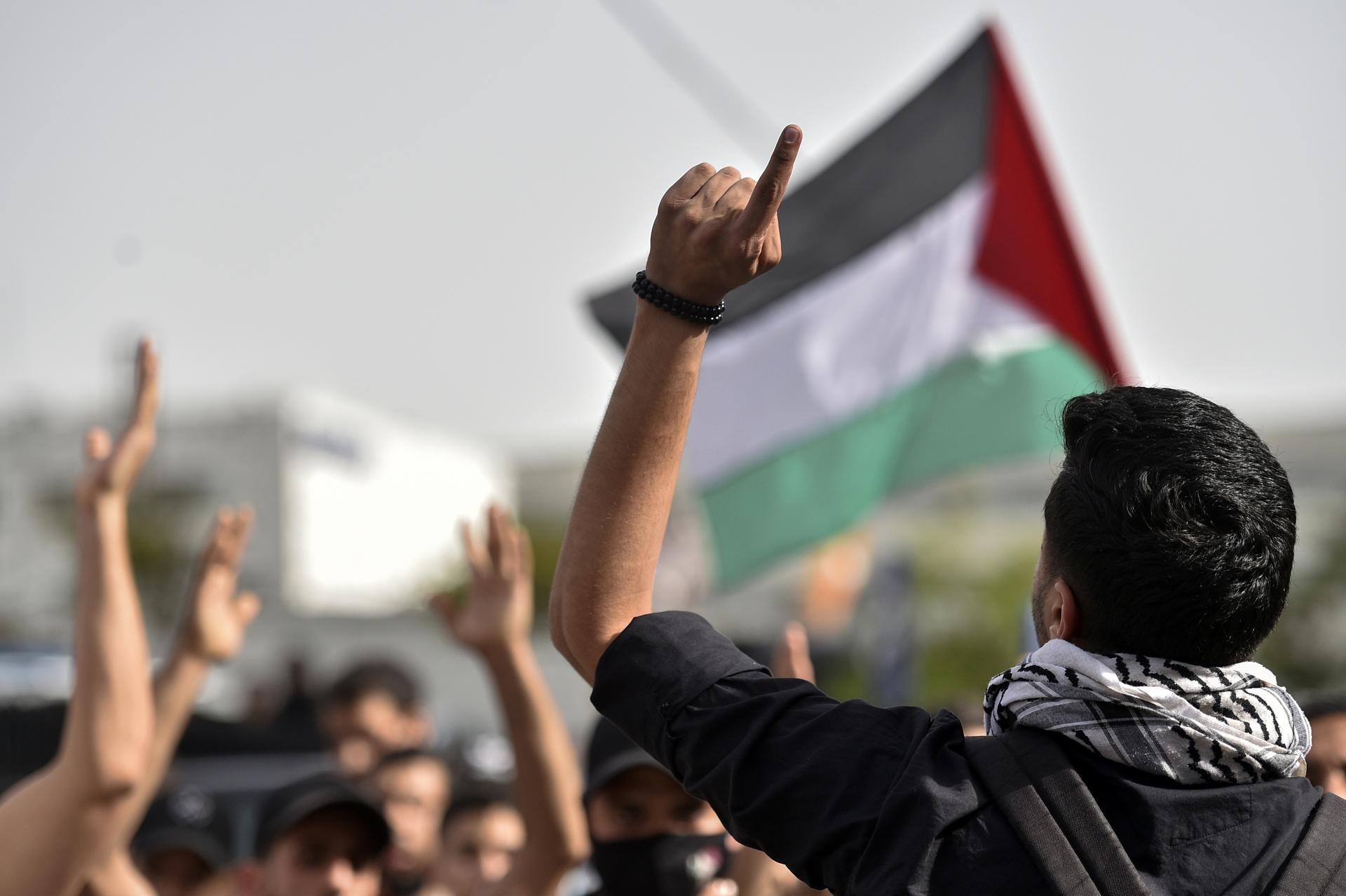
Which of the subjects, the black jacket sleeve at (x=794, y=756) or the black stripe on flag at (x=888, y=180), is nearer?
the black jacket sleeve at (x=794, y=756)

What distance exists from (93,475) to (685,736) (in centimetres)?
161

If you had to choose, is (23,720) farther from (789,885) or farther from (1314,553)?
(1314,553)

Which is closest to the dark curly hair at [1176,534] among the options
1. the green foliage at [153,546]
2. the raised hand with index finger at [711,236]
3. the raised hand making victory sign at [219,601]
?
the raised hand with index finger at [711,236]

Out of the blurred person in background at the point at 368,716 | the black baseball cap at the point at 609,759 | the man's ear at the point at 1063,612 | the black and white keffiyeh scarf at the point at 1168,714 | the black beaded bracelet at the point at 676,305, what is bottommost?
the blurred person in background at the point at 368,716

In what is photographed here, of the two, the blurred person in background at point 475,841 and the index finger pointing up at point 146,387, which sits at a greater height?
the index finger pointing up at point 146,387

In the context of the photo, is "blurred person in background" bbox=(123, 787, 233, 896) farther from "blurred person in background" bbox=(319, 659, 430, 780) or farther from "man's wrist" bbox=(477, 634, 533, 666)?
"man's wrist" bbox=(477, 634, 533, 666)

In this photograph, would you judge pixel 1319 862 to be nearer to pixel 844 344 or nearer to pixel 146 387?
pixel 146 387

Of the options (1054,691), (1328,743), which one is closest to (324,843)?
(1328,743)

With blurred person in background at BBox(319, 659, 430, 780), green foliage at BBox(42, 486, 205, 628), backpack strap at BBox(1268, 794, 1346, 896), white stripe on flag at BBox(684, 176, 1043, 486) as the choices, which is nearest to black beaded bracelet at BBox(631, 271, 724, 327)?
backpack strap at BBox(1268, 794, 1346, 896)

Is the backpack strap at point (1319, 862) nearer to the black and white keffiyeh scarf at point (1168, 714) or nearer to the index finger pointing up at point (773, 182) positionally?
the black and white keffiyeh scarf at point (1168, 714)

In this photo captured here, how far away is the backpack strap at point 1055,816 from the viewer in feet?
4.66

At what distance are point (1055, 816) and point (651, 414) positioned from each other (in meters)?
0.59

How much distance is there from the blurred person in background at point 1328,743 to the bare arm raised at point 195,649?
6.95ft

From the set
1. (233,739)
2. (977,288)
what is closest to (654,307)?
(977,288)
